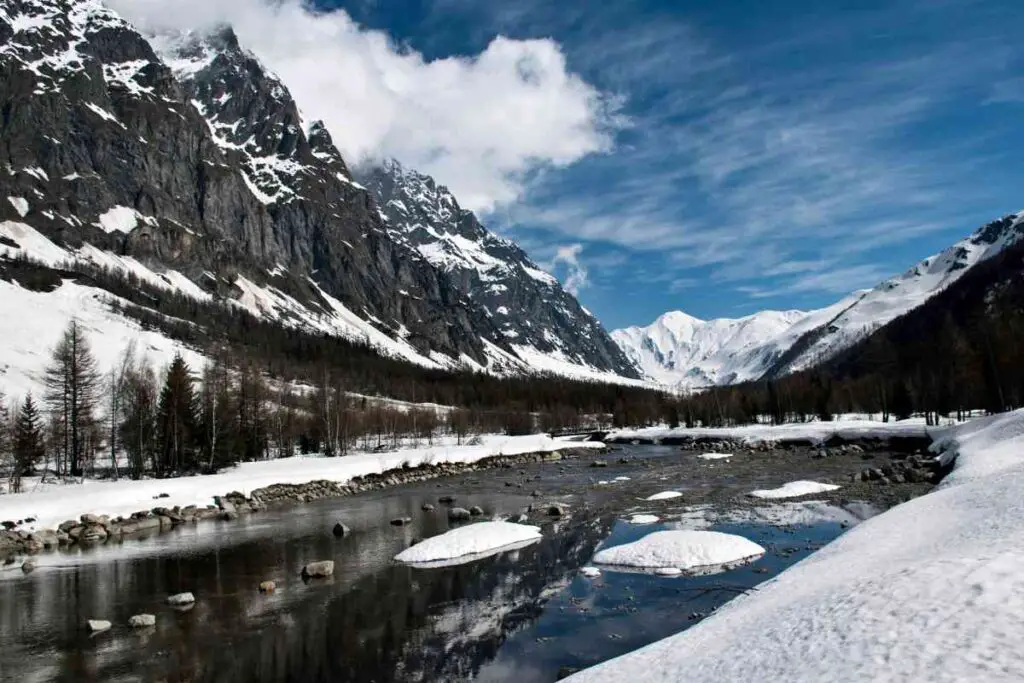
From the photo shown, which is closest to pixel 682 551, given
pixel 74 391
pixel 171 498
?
pixel 171 498

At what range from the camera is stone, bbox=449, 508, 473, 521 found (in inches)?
1464

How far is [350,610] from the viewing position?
64.1 ft

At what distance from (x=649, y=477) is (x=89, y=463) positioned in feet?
191

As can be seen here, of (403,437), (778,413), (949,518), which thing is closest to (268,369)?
(403,437)

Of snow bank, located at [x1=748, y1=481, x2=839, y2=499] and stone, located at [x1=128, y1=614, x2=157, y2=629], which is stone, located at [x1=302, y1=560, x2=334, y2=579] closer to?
stone, located at [x1=128, y1=614, x2=157, y2=629]

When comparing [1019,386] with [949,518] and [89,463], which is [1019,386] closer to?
[949,518]

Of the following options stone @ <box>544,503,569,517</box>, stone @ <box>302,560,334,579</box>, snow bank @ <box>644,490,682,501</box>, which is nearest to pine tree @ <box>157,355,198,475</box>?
stone @ <box>544,503,569,517</box>

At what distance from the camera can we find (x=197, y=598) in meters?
21.6

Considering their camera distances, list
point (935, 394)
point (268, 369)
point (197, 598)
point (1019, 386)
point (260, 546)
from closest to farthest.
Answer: point (197, 598) < point (260, 546) < point (1019, 386) < point (935, 394) < point (268, 369)

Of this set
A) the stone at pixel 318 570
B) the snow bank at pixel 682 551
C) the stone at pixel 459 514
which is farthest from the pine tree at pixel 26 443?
the snow bank at pixel 682 551

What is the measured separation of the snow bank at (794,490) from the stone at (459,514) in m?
17.4

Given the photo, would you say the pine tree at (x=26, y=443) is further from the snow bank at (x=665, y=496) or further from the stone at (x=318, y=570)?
the snow bank at (x=665, y=496)

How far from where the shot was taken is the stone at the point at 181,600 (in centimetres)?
2086

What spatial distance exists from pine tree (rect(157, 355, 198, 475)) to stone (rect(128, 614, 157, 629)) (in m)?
46.6
